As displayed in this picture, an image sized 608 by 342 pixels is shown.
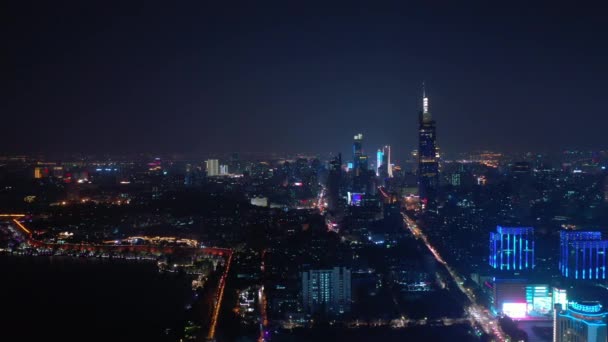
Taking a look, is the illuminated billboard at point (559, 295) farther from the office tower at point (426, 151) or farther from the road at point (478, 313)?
the office tower at point (426, 151)

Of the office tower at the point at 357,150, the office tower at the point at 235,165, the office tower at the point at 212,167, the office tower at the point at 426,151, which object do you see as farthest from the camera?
the office tower at the point at 235,165

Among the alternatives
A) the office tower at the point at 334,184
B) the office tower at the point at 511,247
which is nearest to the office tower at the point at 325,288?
the office tower at the point at 511,247

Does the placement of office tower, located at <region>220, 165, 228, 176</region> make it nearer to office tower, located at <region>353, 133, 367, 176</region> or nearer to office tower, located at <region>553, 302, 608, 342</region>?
office tower, located at <region>353, 133, 367, 176</region>

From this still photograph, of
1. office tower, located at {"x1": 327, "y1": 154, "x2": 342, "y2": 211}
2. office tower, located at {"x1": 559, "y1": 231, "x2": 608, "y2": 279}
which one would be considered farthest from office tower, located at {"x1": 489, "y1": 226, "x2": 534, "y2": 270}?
office tower, located at {"x1": 327, "y1": 154, "x2": 342, "y2": 211}

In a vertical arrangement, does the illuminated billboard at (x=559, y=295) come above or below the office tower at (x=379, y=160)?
below

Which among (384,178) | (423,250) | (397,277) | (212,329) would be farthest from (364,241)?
(384,178)

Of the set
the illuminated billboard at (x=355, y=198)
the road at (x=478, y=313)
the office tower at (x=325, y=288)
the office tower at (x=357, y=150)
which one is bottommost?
the road at (x=478, y=313)

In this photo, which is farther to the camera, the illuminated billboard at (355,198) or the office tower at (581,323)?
the illuminated billboard at (355,198)

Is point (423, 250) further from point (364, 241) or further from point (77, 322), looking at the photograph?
point (77, 322)
